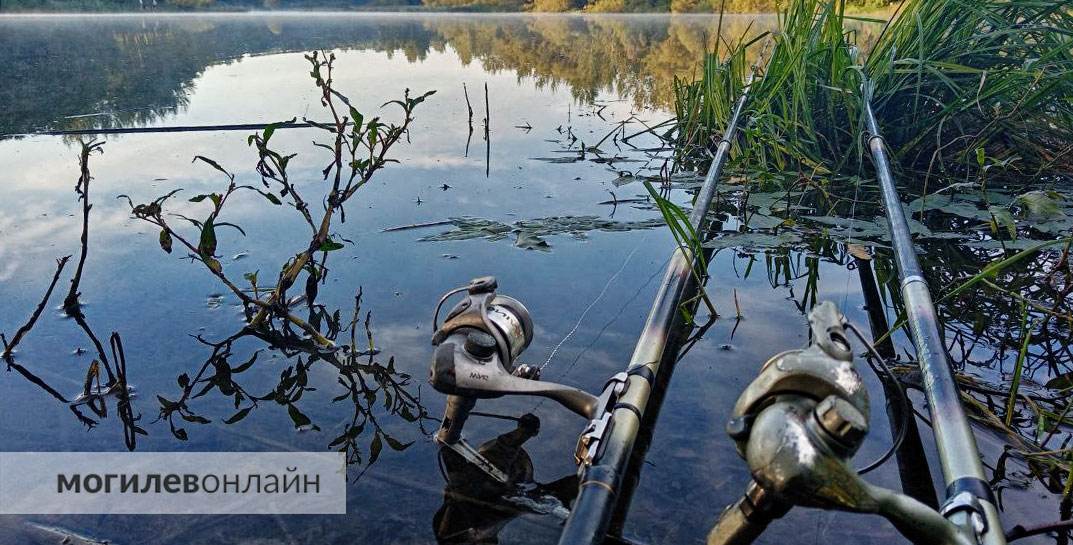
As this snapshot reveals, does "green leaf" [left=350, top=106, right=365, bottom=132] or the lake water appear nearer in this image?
the lake water

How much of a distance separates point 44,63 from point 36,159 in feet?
30.2

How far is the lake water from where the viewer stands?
1.79m

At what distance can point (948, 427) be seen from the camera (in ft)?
4.98

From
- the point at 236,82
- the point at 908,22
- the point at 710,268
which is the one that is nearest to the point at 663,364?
the point at 710,268

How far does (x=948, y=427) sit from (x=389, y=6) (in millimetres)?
58442

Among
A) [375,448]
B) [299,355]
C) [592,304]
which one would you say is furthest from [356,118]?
[375,448]

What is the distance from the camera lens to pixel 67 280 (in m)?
3.17

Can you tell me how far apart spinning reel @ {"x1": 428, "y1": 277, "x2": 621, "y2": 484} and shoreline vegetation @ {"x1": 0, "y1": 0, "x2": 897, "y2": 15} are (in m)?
31.2

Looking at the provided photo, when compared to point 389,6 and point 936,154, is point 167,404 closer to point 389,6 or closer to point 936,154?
point 936,154

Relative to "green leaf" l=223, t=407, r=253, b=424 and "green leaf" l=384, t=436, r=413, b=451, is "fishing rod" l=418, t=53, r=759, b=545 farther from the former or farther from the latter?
"green leaf" l=223, t=407, r=253, b=424

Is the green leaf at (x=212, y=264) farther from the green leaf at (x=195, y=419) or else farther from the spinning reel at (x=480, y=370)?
the spinning reel at (x=480, y=370)

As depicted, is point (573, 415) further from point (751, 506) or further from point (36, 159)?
point (36, 159)

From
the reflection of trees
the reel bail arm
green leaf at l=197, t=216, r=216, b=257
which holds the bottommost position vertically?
the reflection of trees

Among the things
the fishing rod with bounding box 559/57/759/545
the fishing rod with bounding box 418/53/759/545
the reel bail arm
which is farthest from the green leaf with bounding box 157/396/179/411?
the reel bail arm
